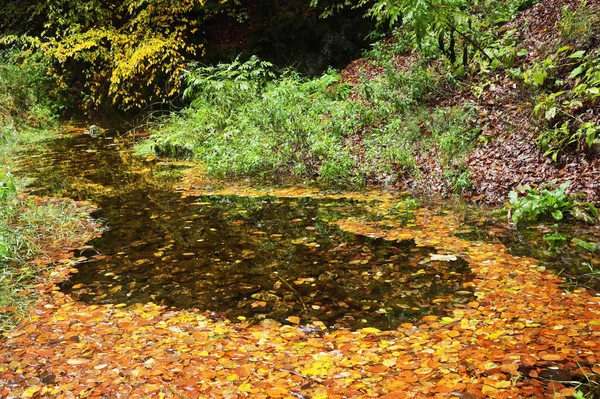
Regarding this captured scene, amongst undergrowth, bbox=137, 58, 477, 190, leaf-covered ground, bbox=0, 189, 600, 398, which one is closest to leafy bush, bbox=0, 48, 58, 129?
undergrowth, bbox=137, 58, 477, 190

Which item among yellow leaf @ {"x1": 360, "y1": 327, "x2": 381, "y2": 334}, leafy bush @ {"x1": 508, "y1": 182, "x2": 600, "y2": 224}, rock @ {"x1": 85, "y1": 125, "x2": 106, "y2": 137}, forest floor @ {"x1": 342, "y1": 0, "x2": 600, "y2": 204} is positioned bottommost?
rock @ {"x1": 85, "y1": 125, "x2": 106, "y2": 137}

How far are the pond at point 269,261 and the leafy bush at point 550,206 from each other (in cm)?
38

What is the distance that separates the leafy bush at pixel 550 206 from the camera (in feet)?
17.1

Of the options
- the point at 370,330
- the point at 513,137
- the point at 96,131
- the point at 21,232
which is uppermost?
the point at 513,137

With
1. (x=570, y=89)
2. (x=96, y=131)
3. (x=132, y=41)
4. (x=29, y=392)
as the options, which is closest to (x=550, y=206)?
(x=570, y=89)

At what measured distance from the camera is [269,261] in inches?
195

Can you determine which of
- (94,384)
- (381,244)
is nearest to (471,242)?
(381,244)

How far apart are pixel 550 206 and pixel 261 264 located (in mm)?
3204

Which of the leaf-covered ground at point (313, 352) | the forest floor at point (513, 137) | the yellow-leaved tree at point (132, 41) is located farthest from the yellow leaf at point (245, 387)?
the yellow-leaved tree at point (132, 41)

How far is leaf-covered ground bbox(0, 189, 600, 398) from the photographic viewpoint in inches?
116

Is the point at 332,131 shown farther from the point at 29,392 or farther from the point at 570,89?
the point at 29,392

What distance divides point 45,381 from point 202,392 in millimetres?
1069

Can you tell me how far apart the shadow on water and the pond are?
0.04 feet

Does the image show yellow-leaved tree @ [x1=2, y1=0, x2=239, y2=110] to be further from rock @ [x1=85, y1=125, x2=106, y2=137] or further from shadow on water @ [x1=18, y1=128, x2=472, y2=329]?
shadow on water @ [x1=18, y1=128, x2=472, y2=329]
